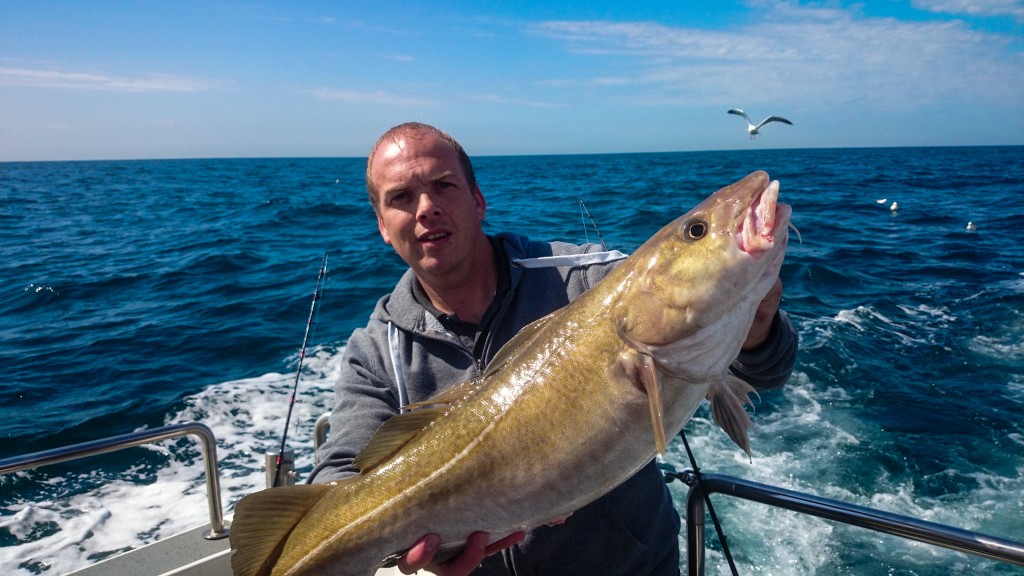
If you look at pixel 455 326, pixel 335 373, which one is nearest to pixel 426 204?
pixel 455 326

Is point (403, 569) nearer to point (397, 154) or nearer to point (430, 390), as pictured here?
point (430, 390)

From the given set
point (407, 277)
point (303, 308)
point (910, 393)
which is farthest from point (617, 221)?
point (407, 277)

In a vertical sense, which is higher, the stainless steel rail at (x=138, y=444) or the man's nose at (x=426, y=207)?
the man's nose at (x=426, y=207)

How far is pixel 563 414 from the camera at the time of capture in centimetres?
203

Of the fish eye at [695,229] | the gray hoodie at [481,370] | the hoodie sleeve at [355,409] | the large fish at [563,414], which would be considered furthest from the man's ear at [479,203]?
the fish eye at [695,229]

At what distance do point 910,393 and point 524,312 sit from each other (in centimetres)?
716

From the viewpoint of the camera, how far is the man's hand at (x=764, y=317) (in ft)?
7.05

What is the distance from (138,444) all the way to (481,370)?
6.12 ft

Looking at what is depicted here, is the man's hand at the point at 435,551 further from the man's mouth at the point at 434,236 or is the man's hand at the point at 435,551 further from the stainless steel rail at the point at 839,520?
the man's mouth at the point at 434,236

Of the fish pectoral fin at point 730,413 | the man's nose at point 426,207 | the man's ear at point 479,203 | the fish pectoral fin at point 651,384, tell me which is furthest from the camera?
the man's ear at point 479,203

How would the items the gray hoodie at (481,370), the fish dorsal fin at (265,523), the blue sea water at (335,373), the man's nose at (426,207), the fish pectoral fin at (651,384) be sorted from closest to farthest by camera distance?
the fish pectoral fin at (651,384) → the fish dorsal fin at (265,523) → the gray hoodie at (481,370) → the man's nose at (426,207) → the blue sea water at (335,373)

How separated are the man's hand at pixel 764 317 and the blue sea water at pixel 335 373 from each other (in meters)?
3.47

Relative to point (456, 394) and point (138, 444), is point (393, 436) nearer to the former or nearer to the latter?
point (456, 394)

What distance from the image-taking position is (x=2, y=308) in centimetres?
1311
